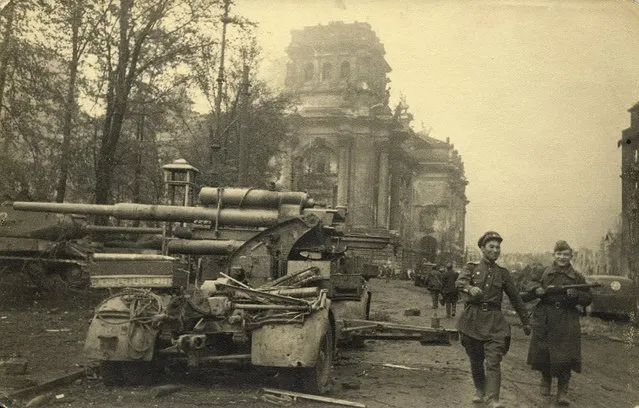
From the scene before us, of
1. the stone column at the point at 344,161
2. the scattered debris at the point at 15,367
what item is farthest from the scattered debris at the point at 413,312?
the stone column at the point at 344,161

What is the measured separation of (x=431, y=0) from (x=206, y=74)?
1266cm

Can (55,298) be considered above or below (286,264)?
below

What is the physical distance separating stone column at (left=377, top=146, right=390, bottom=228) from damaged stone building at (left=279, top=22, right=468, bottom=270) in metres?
0.06

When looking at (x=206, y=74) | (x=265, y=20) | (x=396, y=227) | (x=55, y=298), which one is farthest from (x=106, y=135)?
(x=396, y=227)

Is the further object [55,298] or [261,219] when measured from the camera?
[55,298]

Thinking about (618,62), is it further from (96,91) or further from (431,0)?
(96,91)

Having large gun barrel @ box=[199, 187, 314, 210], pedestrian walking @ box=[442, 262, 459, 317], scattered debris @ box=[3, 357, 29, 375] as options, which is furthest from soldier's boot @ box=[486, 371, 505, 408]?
pedestrian walking @ box=[442, 262, 459, 317]

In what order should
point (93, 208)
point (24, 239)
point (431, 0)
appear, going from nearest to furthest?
point (431, 0) → point (93, 208) → point (24, 239)

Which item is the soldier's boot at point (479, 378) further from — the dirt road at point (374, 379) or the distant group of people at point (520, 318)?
the dirt road at point (374, 379)

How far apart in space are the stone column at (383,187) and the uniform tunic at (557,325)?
25838mm

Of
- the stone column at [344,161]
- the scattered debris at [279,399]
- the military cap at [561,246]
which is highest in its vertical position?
the stone column at [344,161]

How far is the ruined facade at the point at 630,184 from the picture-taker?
8.39m

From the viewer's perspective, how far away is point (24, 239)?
44.0 feet

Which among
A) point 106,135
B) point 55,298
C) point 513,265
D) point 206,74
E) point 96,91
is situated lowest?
point 55,298
